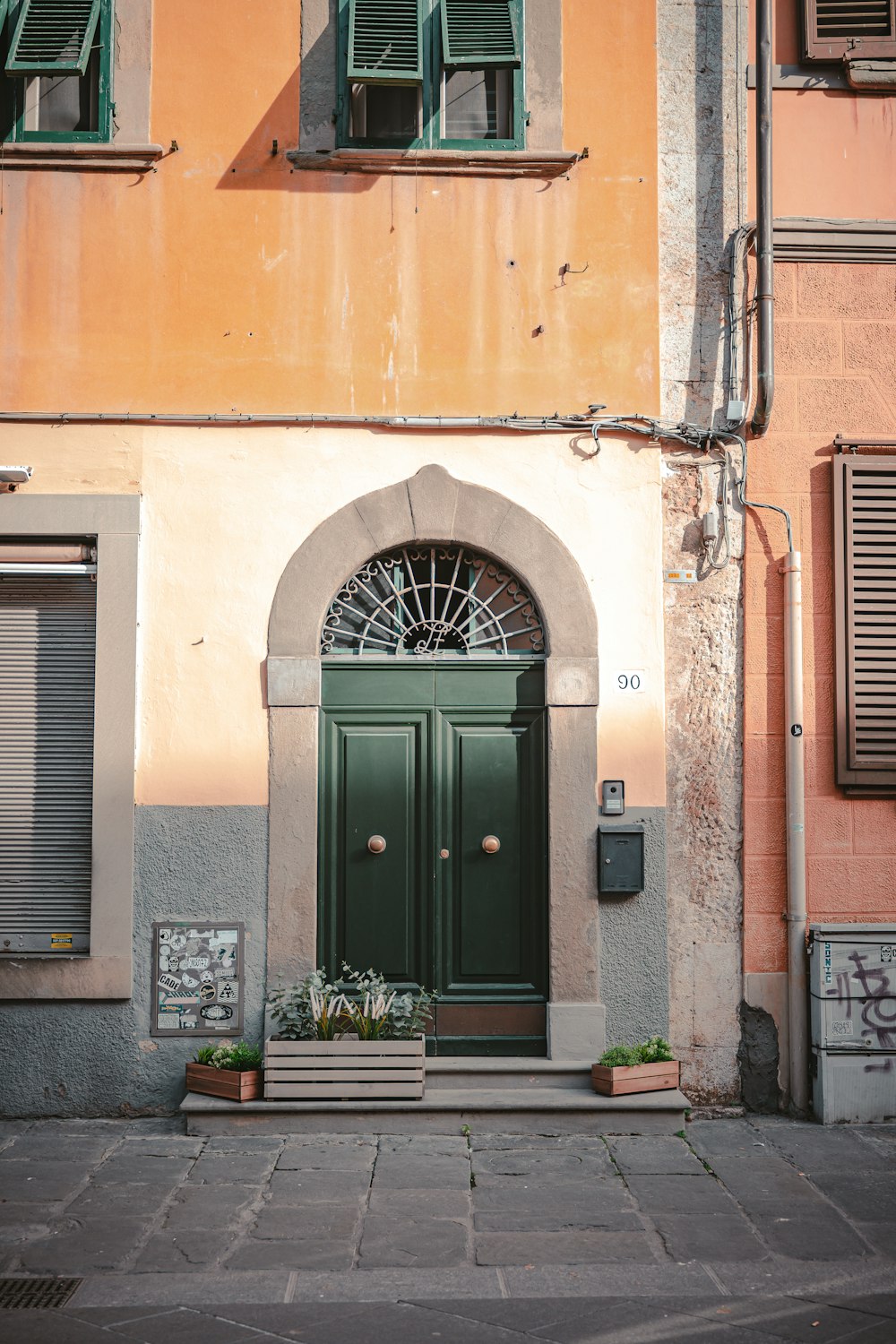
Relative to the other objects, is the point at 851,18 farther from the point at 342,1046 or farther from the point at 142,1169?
the point at 142,1169

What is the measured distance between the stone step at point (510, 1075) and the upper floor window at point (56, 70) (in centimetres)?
562

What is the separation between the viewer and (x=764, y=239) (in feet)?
23.3

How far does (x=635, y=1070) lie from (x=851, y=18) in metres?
6.17

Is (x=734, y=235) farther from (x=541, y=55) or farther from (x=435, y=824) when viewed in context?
(x=435, y=824)

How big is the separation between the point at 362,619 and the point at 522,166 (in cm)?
277

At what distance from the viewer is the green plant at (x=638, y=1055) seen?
6719 millimetres

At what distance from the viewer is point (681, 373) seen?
7.31 m

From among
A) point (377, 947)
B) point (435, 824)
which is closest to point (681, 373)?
point (435, 824)

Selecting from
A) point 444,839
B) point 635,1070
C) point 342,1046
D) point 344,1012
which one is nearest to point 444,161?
point 444,839

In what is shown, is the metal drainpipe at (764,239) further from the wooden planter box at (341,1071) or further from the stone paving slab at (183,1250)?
the stone paving slab at (183,1250)

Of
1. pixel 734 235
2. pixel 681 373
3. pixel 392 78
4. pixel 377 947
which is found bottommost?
pixel 377 947

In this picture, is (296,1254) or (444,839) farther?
(444,839)

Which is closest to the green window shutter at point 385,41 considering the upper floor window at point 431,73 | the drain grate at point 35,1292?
the upper floor window at point 431,73

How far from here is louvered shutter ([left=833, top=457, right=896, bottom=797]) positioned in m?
7.14
